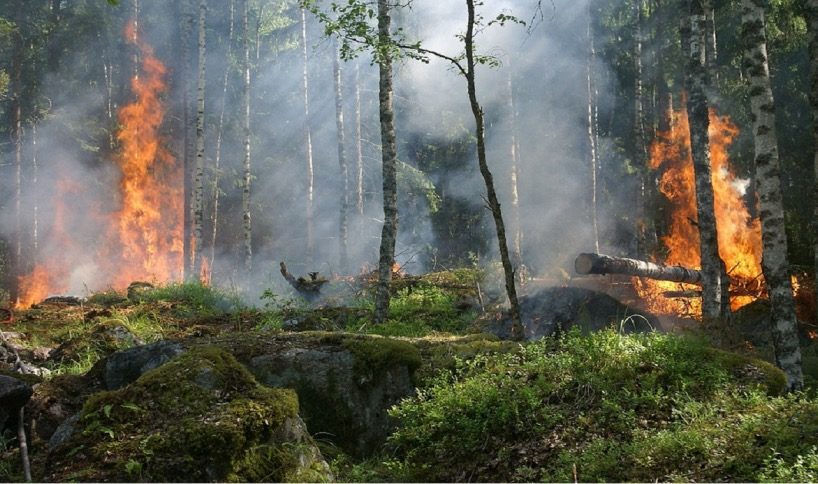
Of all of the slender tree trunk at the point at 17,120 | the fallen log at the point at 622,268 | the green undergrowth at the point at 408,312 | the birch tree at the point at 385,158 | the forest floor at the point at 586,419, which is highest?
the slender tree trunk at the point at 17,120

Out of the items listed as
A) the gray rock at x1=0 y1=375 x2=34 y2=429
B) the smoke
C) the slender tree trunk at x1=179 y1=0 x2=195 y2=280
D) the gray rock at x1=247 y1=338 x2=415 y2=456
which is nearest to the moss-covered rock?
the gray rock at x1=247 y1=338 x2=415 y2=456

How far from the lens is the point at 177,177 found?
32.0 m

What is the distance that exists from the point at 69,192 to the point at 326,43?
15763 millimetres

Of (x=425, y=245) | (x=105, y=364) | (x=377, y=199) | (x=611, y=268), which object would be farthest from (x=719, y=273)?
(x=377, y=199)

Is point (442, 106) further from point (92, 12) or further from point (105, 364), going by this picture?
point (105, 364)

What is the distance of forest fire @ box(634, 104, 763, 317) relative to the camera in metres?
16.4

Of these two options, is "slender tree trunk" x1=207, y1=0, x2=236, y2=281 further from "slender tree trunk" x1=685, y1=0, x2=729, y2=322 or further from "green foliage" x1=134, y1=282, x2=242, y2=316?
"slender tree trunk" x1=685, y1=0, x2=729, y2=322

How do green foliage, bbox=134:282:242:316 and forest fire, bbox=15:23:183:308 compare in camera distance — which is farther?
forest fire, bbox=15:23:183:308

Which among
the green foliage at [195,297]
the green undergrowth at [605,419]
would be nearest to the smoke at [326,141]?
the green foliage at [195,297]

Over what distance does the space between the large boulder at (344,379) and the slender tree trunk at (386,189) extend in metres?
5.18

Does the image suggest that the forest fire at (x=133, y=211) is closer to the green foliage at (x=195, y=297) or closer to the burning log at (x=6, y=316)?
the green foliage at (x=195, y=297)

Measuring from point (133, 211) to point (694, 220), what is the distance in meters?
22.7

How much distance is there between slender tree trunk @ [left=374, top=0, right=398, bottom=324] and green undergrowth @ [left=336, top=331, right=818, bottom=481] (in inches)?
224

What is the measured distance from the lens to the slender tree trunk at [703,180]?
1200 centimetres
